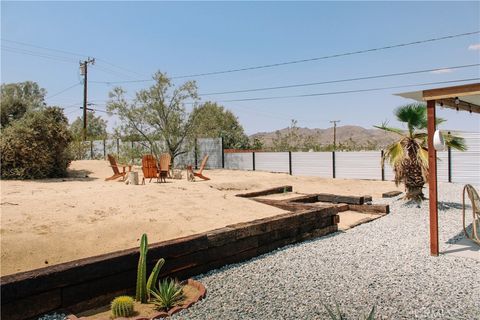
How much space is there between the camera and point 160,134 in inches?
833

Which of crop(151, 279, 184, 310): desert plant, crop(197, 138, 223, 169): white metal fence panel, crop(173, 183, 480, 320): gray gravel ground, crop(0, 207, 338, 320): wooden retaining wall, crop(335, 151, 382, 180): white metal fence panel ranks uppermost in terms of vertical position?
crop(197, 138, 223, 169): white metal fence panel

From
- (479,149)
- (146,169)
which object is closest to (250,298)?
(146,169)

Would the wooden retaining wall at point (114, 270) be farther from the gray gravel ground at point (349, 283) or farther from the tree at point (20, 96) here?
the tree at point (20, 96)

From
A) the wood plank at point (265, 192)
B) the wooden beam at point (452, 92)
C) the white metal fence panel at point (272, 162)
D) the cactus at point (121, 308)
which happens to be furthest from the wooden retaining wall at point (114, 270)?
the white metal fence panel at point (272, 162)

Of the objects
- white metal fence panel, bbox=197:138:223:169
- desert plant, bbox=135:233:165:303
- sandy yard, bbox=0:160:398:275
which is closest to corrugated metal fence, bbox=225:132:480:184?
white metal fence panel, bbox=197:138:223:169

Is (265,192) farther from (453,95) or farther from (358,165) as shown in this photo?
(358,165)

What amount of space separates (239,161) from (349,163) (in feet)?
22.7

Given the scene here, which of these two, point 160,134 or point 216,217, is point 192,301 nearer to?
point 216,217

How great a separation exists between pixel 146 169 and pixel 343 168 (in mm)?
9688

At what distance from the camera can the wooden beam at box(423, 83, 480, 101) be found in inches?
190

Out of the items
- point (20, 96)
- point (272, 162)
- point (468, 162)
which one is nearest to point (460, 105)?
point (468, 162)

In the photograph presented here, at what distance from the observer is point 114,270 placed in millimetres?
3471

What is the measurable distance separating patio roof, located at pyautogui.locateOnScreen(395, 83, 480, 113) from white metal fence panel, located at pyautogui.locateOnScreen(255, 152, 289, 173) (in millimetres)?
13500

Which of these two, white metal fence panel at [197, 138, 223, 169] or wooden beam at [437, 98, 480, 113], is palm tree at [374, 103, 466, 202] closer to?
wooden beam at [437, 98, 480, 113]
